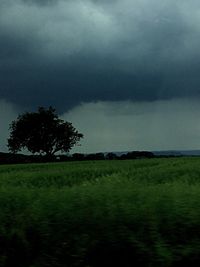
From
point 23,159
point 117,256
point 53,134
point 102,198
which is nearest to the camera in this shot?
point 117,256

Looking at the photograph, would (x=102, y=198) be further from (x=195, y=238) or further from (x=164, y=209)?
(x=195, y=238)

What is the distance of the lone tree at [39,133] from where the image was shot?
8569 centimetres

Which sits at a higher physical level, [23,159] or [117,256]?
[23,159]

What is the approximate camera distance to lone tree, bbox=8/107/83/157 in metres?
85.7

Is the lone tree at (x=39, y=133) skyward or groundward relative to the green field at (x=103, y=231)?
skyward

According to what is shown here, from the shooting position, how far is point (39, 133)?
85.7 m

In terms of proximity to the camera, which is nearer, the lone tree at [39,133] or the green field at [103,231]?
the green field at [103,231]

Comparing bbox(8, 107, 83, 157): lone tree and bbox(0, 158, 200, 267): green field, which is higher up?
bbox(8, 107, 83, 157): lone tree

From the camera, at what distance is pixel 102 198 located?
7379 mm

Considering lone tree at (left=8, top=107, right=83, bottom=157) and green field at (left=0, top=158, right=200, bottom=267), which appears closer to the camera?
green field at (left=0, top=158, right=200, bottom=267)

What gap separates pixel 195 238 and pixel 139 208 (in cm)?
70

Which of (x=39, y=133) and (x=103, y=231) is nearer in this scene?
(x=103, y=231)

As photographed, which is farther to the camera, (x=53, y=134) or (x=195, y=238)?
(x=53, y=134)

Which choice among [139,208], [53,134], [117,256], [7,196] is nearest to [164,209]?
[139,208]
